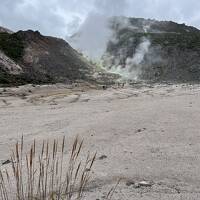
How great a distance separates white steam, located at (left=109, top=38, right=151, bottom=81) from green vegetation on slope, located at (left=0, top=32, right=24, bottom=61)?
549 cm

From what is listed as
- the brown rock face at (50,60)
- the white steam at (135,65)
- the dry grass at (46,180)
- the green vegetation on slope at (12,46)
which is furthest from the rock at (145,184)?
the green vegetation on slope at (12,46)

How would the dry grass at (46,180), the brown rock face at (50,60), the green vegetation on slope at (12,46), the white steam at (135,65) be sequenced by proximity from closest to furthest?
the dry grass at (46,180), the brown rock face at (50,60), the green vegetation on slope at (12,46), the white steam at (135,65)

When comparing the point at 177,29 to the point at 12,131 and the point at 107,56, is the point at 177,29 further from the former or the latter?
the point at 12,131

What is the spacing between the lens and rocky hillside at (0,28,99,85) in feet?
74.9

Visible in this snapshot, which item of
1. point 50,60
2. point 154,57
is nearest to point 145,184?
point 50,60

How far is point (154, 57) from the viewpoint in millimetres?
27094

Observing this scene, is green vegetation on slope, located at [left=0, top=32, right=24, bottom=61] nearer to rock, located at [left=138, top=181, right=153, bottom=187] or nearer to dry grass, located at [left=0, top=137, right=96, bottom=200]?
dry grass, located at [left=0, top=137, right=96, bottom=200]

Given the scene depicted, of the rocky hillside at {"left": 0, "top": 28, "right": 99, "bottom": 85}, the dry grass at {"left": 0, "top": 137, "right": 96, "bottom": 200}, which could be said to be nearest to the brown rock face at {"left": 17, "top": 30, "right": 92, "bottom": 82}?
the rocky hillside at {"left": 0, "top": 28, "right": 99, "bottom": 85}

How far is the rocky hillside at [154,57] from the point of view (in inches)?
972

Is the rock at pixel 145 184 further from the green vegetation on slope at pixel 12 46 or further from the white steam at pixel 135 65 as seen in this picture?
the green vegetation on slope at pixel 12 46

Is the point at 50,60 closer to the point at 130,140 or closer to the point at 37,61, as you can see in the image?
the point at 37,61

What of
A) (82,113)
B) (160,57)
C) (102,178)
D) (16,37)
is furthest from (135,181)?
(16,37)

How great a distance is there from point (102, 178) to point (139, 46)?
2328 centimetres

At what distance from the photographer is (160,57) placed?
2692 centimetres
